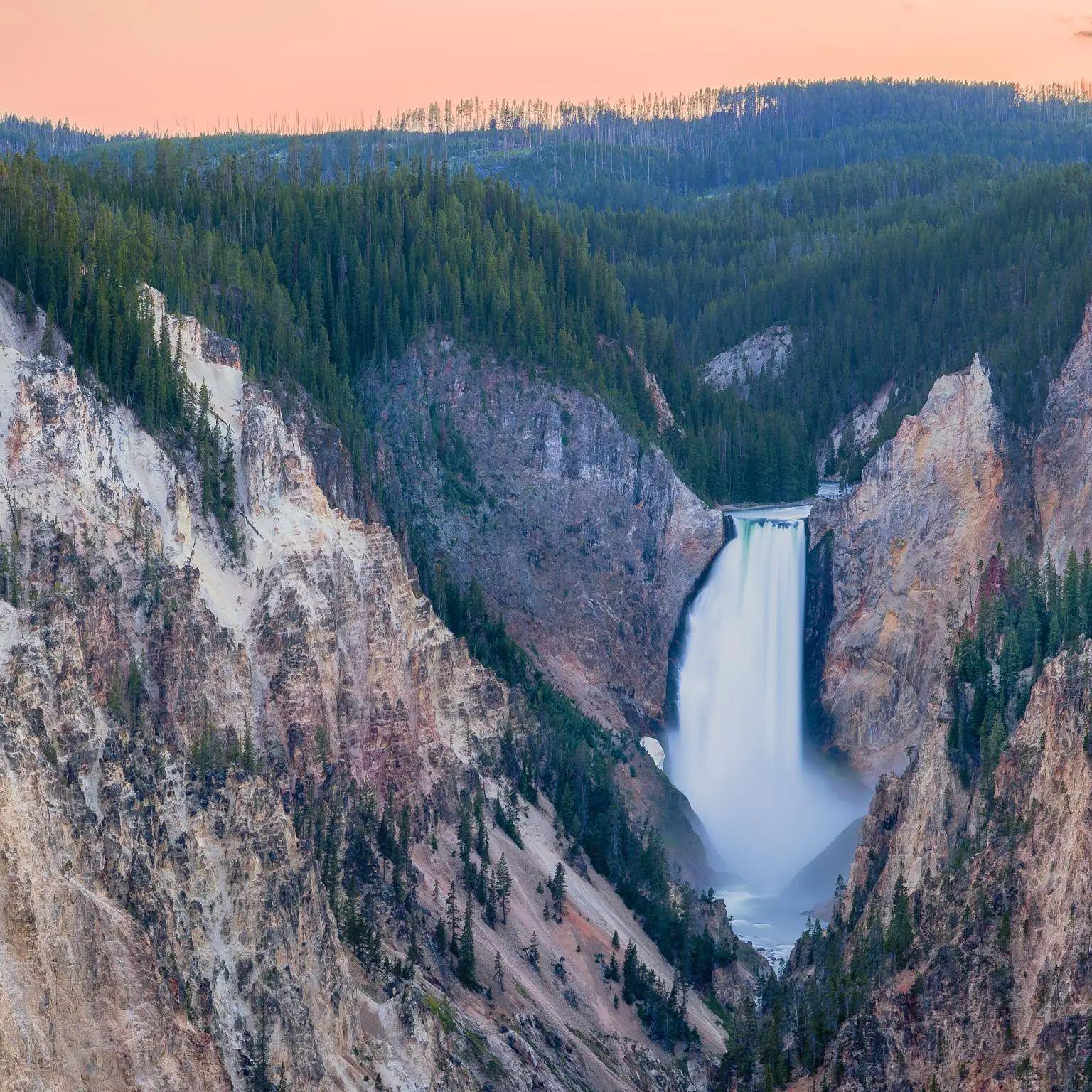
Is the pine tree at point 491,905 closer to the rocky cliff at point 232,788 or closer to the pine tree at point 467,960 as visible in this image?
the rocky cliff at point 232,788

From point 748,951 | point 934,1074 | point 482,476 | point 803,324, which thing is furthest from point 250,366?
point 803,324

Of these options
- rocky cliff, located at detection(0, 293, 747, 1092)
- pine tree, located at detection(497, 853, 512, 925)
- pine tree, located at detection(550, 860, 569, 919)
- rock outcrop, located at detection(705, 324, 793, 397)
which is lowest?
pine tree, located at detection(550, 860, 569, 919)

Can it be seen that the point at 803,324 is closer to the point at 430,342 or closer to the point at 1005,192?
the point at 1005,192

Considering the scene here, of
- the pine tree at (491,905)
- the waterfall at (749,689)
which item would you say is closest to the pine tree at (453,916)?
the pine tree at (491,905)

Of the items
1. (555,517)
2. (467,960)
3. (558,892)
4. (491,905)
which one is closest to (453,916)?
(467,960)

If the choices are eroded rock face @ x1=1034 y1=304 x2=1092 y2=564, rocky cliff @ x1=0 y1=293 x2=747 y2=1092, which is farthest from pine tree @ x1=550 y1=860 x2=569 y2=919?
eroded rock face @ x1=1034 y1=304 x2=1092 y2=564

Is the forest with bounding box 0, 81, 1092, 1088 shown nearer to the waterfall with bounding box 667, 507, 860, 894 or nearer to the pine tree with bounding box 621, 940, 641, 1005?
the pine tree with bounding box 621, 940, 641, 1005

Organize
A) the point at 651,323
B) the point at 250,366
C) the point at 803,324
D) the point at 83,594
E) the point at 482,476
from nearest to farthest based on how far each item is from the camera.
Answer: the point at 83,594 < the point at 250,366 < the point at 482,476 < the point at 651,323 < the point at 803,324
